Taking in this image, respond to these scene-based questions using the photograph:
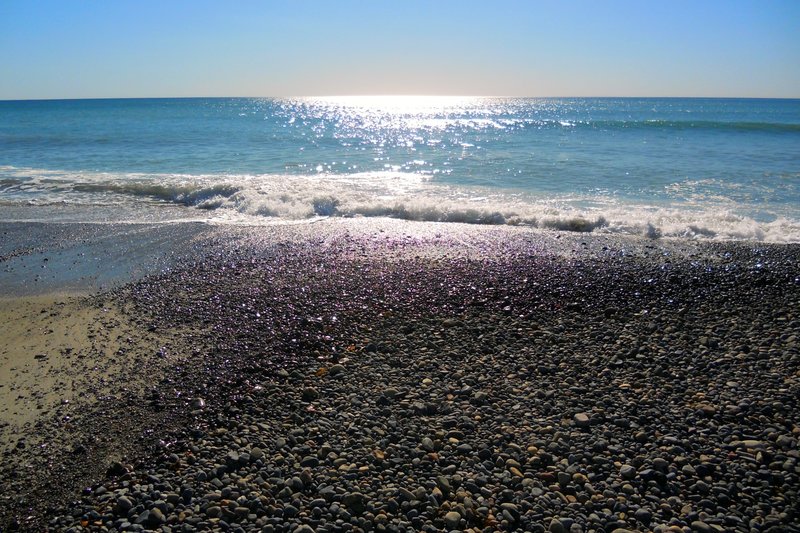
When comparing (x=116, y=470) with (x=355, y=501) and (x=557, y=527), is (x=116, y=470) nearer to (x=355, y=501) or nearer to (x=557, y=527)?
(x=355, y=501)

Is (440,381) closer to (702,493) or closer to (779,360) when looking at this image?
(702,493)

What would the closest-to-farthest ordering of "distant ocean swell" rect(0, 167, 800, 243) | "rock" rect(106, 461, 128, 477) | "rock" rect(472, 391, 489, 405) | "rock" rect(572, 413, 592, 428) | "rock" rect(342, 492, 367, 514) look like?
"rock" rect(342, 492, 367, 514)
"rock" rect(106, 461, 128, 477)
"rock" rect(572, 413, 592, 428)
"rock" rect(472, 391, 489, 405)
"distant ocean swell" rect(0, 167, 800, 243)

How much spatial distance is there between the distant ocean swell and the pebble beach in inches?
113

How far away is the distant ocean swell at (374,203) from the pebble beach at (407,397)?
2869 mm

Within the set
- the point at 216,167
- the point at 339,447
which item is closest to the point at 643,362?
the point at 339,447

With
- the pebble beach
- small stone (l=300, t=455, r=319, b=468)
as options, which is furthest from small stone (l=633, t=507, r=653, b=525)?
small stone (l=300, t=455, r=319, b=468)

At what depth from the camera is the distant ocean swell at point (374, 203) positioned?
41.0ft

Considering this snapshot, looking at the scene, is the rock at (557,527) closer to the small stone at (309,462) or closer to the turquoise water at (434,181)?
the small stone at (309,462)

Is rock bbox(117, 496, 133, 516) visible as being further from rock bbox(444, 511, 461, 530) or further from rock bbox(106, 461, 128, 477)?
rock bbox(444, 511, 461, 530)

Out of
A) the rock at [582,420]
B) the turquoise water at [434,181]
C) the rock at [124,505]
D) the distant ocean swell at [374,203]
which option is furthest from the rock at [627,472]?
the turquoise water at [434,181]

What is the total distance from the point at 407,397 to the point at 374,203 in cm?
997

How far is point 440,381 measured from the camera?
5777 mm

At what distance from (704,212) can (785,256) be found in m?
4.28

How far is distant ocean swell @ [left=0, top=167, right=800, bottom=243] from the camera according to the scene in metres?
12.5
